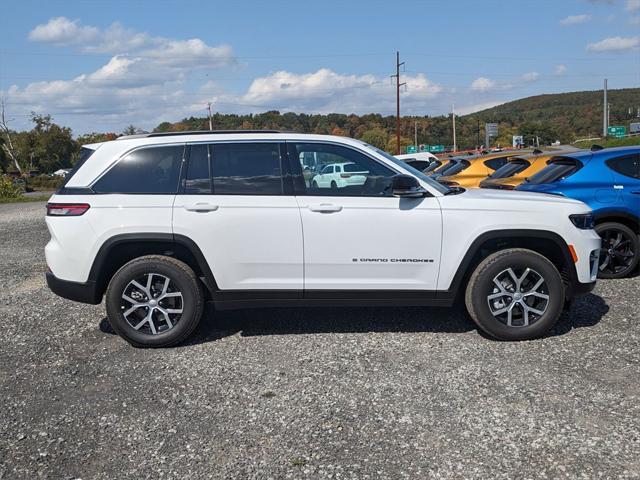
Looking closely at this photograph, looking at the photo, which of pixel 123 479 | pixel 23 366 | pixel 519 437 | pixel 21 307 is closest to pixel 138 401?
pixel 123 479

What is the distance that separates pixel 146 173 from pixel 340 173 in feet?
5.46

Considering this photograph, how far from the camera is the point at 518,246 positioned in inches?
198

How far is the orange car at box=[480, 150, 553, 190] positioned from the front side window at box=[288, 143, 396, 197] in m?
4.04

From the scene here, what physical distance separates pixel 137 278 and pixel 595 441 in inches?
141

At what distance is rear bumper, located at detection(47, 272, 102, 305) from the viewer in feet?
16.0

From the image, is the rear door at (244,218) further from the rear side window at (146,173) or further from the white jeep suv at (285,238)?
the rear side window at (146,173)

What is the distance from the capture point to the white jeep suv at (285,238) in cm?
477

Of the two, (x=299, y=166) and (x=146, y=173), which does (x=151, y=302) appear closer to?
(x=146, y=173)

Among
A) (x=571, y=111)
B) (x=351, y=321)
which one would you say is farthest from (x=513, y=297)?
(x=571, y=111)

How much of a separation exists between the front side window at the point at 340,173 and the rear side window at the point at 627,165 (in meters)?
3.60

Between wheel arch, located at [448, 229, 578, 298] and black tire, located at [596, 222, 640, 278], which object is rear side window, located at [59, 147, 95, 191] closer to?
wheel arch, located at [448, 229, 578, 298]

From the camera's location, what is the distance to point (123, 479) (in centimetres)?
304

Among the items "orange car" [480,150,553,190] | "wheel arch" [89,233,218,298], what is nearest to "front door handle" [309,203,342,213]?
"wheel arch" [89,233,218,298]

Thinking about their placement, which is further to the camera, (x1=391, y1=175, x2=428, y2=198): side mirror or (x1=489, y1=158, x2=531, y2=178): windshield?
(x1=489, y1=158, x2=531, y2=178): windshield
